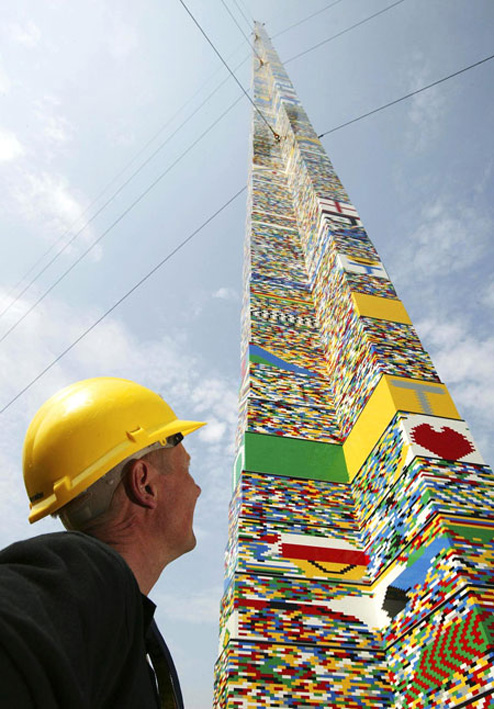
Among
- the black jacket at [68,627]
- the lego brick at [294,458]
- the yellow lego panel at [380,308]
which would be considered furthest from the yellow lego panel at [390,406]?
the black jacket at [68,627]

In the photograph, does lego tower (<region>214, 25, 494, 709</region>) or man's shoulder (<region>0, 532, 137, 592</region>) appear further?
lego tower (<region>214, 25, 494, 709</region>)

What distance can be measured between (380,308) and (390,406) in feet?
3.67

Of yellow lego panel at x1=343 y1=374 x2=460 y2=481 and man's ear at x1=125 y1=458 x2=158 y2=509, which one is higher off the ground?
yellow lego panel at x1=343 y1=374 x2=460 y2=481

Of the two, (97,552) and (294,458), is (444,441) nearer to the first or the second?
(294,458)

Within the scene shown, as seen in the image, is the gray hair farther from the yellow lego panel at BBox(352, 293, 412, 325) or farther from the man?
the yellow lego panel at BBox(352, 293, 412, 325)

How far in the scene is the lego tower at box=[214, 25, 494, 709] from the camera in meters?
1.82

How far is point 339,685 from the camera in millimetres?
A: 1958

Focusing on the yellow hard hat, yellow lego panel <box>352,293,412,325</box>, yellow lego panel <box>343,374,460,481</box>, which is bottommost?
the yellow hard hat

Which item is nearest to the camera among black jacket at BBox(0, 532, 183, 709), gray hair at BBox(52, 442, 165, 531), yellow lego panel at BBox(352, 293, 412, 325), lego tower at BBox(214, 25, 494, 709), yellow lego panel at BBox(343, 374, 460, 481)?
black jacket at BBox(0, 532, 183, 709)

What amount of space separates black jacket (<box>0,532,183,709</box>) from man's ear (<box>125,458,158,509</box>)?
315mm

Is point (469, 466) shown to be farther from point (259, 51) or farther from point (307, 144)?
point (259, 51)

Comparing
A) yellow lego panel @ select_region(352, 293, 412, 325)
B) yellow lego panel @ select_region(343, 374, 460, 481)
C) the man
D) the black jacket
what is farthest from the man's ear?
yellow lego panel @ select_region(352, 293, 412, 325)

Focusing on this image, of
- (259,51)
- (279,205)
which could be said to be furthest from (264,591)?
(259,51)

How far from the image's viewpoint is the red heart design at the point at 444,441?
7.64ft
